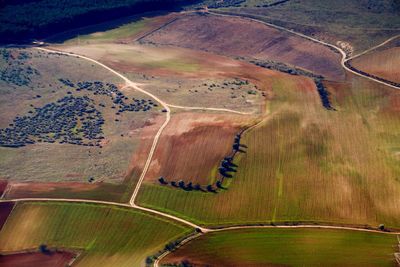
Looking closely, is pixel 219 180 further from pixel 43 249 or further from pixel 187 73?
pixel 187 73

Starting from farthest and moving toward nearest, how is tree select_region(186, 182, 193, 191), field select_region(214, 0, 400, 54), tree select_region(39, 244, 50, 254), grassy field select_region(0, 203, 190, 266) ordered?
field select_region(214, 0, 400, 54) → tree select_region(186, 182, 193, 191) → tree select_region(39, 244, 50, 254) → grassy field select_region(0, 203, 190, 266)

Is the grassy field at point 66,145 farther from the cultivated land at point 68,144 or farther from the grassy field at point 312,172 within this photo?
the grassy field at point 312,172

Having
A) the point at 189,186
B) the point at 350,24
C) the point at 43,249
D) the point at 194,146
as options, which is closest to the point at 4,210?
the point at 43,249

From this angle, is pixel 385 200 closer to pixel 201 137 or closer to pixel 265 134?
pixel 265 134

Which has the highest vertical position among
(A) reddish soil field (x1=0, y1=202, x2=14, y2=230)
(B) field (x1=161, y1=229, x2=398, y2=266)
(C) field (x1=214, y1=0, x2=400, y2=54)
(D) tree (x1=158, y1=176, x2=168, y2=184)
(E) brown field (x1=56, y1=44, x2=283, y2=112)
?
→ (C) field (x1=214, y1=0, x2=400, y2=54)

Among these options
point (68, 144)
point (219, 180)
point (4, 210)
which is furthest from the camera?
point (68, 144)

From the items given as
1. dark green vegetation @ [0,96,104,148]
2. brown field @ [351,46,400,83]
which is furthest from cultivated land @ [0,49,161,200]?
brown field @ [351,46,400,83]

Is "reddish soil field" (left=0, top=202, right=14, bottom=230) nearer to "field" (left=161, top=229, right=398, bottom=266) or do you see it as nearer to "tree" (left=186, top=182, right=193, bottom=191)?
"field" (left=161, top=229, right=398, bottom=266)
